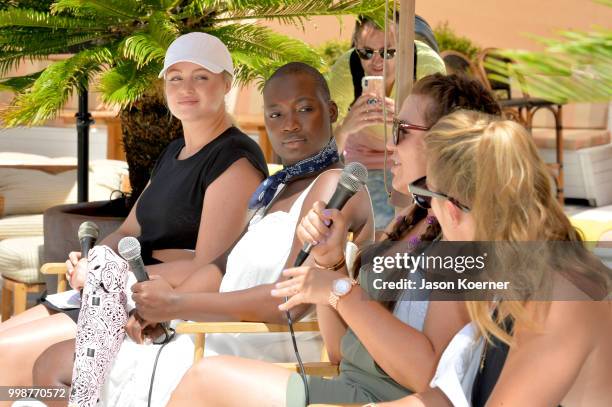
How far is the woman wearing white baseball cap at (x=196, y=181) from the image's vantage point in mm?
3627

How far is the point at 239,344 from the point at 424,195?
121 centimetres

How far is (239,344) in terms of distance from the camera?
10.9ft

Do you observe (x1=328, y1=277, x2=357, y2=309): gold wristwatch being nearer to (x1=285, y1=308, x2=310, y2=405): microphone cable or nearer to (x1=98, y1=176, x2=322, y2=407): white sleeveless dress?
(x1=285, y1=308, x2=310, y2=405): microphone cable

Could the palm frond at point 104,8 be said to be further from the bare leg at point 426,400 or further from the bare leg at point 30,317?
the bare leg at point 426,400

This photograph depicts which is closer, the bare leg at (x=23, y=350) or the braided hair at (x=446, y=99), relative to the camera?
the braided hair at (x=446, y=99)

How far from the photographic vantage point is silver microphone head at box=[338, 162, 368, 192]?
2625 millimetres

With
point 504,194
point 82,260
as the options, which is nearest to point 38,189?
point 82,260

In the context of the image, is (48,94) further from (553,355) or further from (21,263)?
(553,355)

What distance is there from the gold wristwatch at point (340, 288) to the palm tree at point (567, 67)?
108 cm

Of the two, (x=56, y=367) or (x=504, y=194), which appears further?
(x=56, y=367)

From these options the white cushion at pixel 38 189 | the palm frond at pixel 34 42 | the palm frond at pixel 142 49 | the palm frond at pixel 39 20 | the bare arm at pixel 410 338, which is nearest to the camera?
the bare arm at pixel 410 338

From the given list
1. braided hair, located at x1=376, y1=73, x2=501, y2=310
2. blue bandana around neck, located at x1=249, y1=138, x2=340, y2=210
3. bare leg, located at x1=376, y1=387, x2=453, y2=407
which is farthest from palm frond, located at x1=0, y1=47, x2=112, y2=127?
bare leg, located at x1=376, y1=387, x2=453, y2=407

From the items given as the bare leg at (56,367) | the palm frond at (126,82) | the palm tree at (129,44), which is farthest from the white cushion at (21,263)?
the bare leg at (56,367)

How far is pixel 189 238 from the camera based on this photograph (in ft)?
12.7
